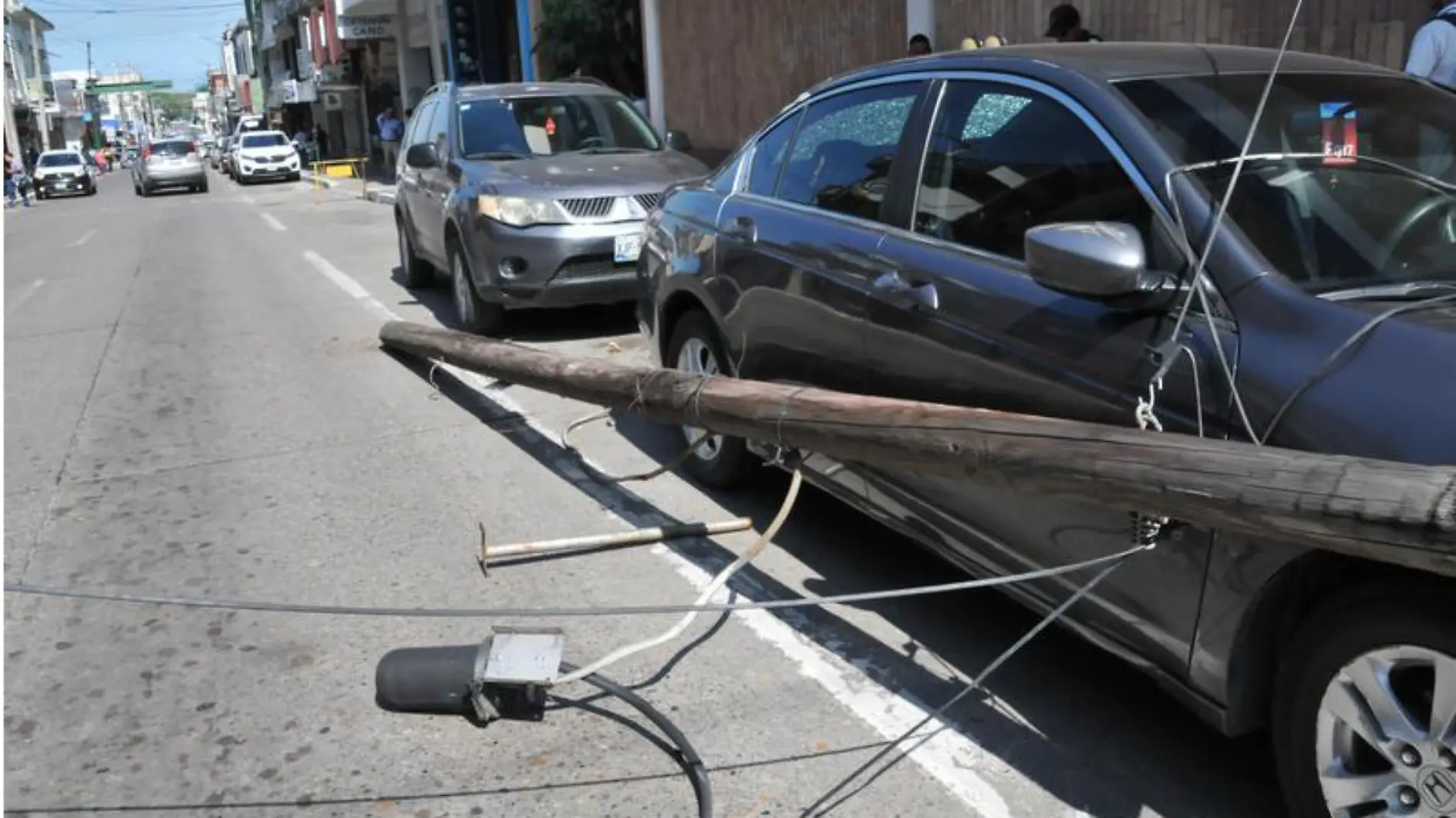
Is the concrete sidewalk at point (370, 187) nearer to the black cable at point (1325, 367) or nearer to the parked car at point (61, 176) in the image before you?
the parked car at point (61, 176)

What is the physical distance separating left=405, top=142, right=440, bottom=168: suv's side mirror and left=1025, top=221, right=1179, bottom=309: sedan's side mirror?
7.44 m

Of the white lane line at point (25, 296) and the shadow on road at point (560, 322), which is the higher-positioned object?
the white lane line at point (25, 296)

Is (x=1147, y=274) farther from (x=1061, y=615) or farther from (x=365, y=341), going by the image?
(x=365, y=341)

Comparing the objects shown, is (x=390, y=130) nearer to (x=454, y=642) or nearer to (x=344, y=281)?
(x=344, y=281)

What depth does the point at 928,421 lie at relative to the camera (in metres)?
3.19

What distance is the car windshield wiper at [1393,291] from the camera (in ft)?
9.39

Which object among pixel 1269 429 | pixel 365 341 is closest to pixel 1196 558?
pixel 1269 429

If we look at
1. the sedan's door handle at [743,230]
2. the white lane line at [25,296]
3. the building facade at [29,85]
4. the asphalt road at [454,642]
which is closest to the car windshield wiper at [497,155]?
the asphalt road at [454,642]

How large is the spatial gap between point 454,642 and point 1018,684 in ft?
6.00

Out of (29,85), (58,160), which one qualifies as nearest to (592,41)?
(58,160)

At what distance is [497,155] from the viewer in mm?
9477

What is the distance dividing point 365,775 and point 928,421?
179 centimetres

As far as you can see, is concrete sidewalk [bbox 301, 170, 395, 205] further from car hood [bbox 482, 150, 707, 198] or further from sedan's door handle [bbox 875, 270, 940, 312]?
sedan's door handle [bbox 875, 270, 940, 312]

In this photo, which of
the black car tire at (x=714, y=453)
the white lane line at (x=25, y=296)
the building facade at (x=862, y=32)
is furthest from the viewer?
the white lane line at (x=25, y=296)
